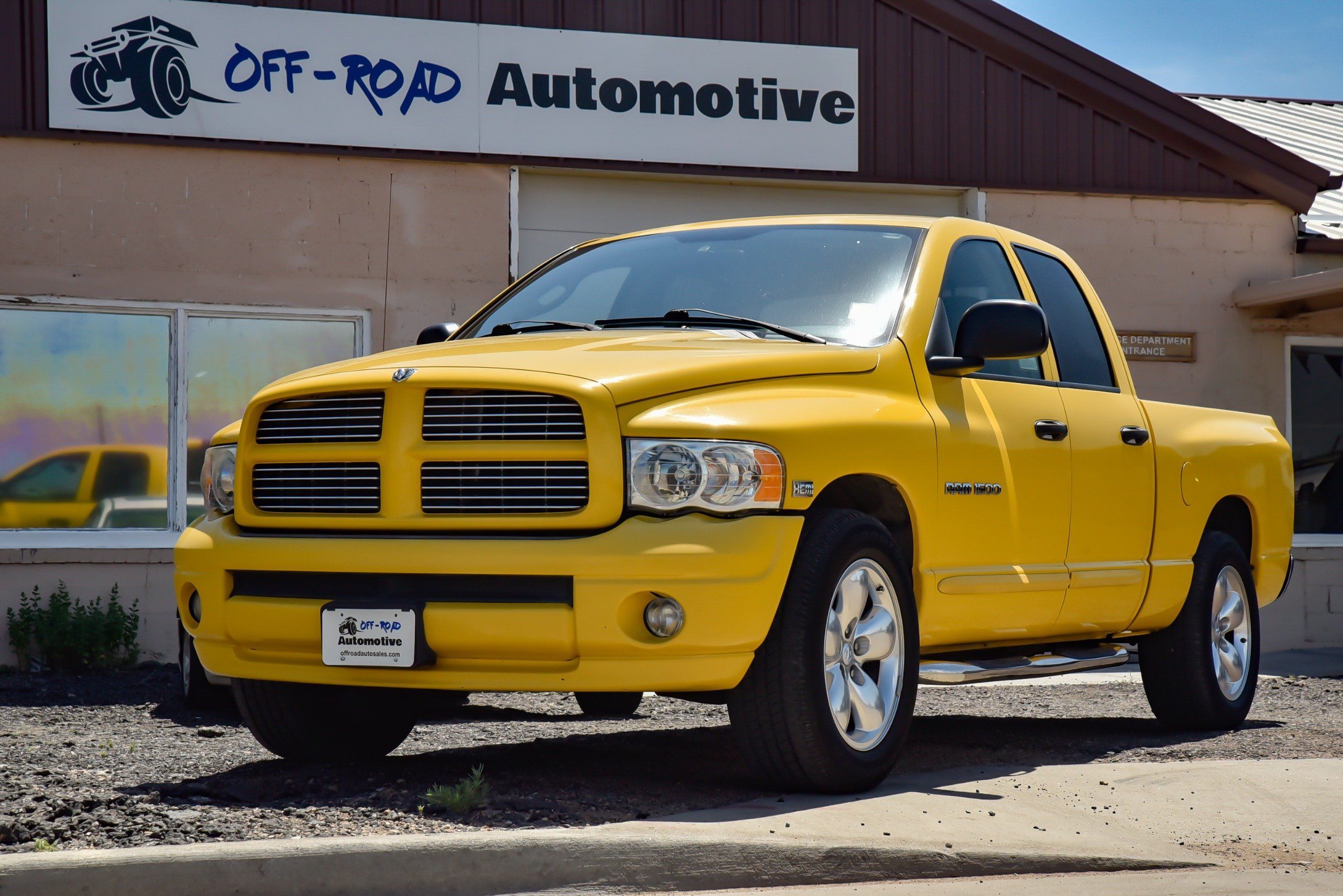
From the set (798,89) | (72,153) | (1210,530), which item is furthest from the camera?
(798,89)

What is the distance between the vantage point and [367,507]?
4.89 meters

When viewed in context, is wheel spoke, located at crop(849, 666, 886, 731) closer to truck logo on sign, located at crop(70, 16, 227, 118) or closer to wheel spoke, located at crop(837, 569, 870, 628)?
wheel spoke, located at crop(837, 569, 870, 628)

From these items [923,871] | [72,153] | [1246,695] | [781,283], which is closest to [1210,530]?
[1246,695]

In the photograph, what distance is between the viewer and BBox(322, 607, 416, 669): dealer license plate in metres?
4.69

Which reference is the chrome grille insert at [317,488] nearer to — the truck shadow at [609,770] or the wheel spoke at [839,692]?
the truck shadow at [609,770]

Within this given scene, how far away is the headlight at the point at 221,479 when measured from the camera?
5.41 m

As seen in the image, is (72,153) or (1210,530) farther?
(72,153)

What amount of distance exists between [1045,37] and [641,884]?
10529mm

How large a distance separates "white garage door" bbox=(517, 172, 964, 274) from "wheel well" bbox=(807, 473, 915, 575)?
22.4ft

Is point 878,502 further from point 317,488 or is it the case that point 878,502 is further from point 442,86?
point 442,86

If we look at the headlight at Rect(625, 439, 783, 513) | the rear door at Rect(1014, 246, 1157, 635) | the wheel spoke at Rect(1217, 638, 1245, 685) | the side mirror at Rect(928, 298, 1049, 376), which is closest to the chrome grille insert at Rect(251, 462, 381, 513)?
the headlight at Rect(625, 439, 783, 513)

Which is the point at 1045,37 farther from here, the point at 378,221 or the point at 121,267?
the point at 121,267

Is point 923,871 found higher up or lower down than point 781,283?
lower down

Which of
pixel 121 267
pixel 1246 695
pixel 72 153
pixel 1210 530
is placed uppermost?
pixel 72 153
